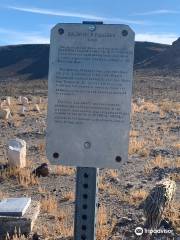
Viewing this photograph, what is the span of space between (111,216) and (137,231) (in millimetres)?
1331

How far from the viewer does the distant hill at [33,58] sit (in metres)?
82.4

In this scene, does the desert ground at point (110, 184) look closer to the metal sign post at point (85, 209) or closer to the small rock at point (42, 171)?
the small rock at point (42, 171)

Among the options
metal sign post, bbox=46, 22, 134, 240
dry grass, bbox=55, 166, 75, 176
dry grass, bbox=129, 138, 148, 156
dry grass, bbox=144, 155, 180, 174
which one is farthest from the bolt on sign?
dry grass, bbox=129, 138, 148, 156

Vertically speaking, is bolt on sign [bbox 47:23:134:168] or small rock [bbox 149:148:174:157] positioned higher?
bolt on sign [bbox 47:23:134:168]

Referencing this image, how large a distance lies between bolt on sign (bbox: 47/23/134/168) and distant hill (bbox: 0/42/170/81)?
238ft

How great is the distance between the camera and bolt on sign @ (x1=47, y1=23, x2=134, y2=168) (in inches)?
164

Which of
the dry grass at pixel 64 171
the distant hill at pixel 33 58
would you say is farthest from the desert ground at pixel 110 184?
the distant hill at pixel 33 58

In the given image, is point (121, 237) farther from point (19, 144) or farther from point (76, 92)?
point (19, 144)

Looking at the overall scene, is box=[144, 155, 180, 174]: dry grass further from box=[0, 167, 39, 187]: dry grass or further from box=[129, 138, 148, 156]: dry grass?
box=[0, 167, 39, 187]: dry grass

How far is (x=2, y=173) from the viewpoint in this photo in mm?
9914

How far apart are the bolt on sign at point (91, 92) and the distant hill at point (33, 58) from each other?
72.6m

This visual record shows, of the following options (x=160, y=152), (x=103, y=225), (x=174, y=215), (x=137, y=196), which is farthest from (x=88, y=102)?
(x=160, y=152)

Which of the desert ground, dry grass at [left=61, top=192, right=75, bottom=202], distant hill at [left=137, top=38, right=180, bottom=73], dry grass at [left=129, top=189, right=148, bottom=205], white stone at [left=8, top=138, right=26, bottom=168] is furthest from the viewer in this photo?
distant hill at [left=137, top=38, right=180, bottom=73]

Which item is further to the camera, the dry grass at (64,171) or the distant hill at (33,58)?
the distant hill at (33,58)
